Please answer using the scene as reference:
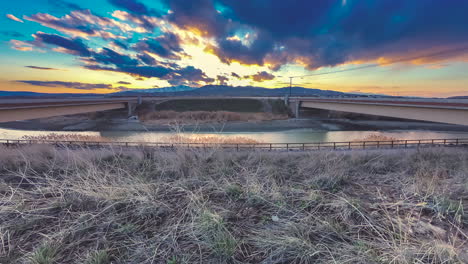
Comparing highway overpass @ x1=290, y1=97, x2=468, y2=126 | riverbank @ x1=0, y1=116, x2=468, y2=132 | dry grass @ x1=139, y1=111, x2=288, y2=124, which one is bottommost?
riverbank @ x1=0, y1=116, x2=468, y2=132

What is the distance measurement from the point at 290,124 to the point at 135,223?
131ft

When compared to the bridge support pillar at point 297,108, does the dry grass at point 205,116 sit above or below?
below

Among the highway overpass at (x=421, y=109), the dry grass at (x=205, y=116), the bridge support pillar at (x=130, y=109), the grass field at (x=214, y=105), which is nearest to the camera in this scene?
the highway overpass at (x=421, y=109)

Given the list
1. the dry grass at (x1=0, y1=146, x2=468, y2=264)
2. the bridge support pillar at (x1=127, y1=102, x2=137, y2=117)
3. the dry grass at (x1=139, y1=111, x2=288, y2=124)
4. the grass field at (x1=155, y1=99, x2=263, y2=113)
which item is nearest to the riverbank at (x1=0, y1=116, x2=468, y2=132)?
the dry grass at (x1=139, y1=111, x2=288, y2=124)

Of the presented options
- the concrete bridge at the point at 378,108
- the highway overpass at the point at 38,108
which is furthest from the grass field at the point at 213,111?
the concrete bridge at the point at 378,108

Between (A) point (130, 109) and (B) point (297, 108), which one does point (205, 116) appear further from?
(B) point (297, 108)

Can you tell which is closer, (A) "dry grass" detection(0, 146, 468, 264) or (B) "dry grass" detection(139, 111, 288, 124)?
(A) "dry grass" detection(0, 146, 468, 264)

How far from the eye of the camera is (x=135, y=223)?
2.45m

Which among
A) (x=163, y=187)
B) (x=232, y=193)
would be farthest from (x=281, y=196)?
(x=163, y=187)

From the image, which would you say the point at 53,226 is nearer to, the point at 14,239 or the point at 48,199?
the point at 14,239

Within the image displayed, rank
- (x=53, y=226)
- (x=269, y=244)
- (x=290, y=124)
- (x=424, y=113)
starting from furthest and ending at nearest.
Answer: (x=290, y=124) < (x=424, y=113) < (x=53, y=226) < (x=269, y=244)

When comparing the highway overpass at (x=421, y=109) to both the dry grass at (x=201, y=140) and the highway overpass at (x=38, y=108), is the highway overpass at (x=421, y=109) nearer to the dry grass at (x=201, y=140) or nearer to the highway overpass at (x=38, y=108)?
the dry grass at (x=201, y=140)

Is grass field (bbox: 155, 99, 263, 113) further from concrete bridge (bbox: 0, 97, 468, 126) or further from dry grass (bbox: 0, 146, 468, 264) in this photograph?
A: dry grass (bbox: 0, 146, 468, 264)

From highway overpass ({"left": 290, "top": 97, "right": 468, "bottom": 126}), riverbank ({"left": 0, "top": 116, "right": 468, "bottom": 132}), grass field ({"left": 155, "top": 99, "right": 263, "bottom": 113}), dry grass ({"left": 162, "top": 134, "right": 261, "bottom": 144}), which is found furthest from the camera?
grass field ({"left": 155, "top": 99, "right": 263, "bottom": 113})
